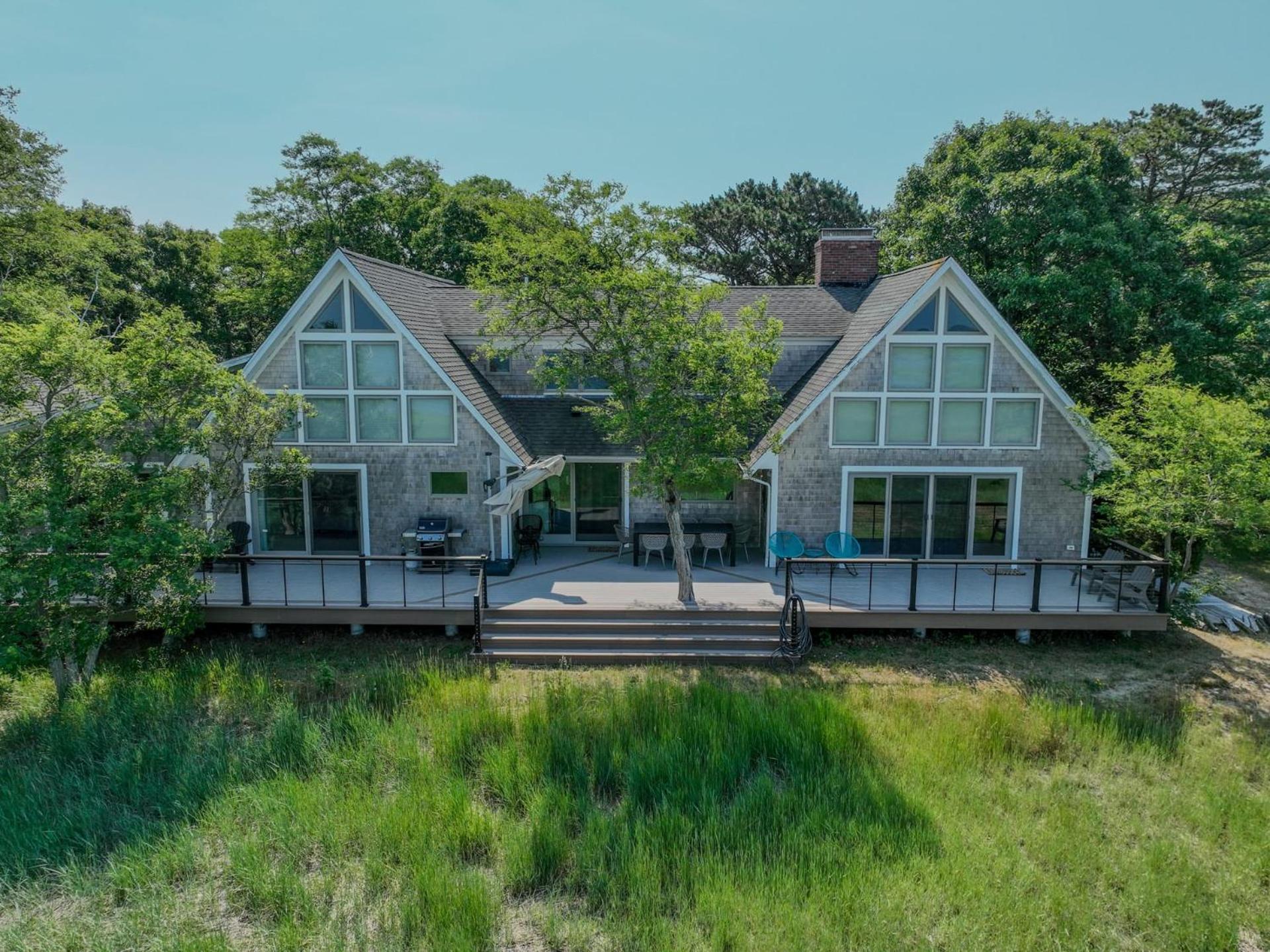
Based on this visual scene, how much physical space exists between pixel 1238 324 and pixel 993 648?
11.3m

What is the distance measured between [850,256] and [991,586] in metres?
10.2

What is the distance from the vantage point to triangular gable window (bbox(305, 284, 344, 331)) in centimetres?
1470

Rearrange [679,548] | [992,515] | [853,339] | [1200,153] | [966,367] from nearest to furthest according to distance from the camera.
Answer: [679,548]
[966,367]
[992,515]
[853,339]
[1200,153]

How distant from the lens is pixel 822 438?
15117mm

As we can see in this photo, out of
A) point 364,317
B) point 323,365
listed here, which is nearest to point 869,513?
point 364,317

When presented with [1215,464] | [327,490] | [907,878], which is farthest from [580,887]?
[1215,464]

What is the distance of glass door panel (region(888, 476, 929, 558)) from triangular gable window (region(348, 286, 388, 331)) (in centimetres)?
1119

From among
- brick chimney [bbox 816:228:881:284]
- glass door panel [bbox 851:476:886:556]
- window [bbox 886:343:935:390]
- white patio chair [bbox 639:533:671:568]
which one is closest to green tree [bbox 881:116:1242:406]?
brick chimney [bbox 816:228:881:284]

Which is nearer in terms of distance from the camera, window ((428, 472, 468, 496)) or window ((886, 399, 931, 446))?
window ((886, 399, 931, 446))

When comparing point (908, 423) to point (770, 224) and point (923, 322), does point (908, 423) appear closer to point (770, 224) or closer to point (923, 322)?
point (923, 322)

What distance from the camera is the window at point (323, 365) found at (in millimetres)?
14891

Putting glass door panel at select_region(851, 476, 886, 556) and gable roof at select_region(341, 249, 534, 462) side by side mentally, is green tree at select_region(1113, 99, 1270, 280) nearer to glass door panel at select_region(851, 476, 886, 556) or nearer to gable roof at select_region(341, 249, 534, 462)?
glass door panel at select_region(851, 476, 886, 556)

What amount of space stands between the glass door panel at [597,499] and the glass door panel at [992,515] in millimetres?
7891

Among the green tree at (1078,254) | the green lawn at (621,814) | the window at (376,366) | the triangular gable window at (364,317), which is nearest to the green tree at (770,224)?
the green tree at (1078,254)
